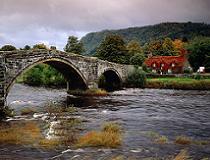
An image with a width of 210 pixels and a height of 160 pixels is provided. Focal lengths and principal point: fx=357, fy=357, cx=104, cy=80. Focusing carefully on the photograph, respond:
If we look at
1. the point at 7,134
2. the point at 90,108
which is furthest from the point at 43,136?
the point at 90,108

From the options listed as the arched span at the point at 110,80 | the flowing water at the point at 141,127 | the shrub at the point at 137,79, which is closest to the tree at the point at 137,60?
the arched span at the point at 110,80

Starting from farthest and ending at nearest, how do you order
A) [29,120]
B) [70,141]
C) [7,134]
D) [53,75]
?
[53,75], [29,120], [7,134], [70,141]

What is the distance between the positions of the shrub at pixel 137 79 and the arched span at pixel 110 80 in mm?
2733

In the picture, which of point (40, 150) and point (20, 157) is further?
point (40, 150)

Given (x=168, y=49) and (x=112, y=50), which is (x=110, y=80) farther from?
(x=168, y=49)

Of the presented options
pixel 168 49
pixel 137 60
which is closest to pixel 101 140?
pixel 137 60

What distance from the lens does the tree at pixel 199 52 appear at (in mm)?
105312

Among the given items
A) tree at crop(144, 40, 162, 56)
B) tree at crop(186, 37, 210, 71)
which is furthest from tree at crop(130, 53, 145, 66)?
tree at crop(144, 40, 162, 56)

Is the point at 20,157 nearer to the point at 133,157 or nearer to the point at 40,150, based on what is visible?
the point at 40,150

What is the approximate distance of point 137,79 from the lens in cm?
8781

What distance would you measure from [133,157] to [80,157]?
3.43 m

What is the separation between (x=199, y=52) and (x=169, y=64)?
1346 centimetres

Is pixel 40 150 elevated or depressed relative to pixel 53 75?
depressed

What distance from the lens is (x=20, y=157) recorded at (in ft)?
74.2
